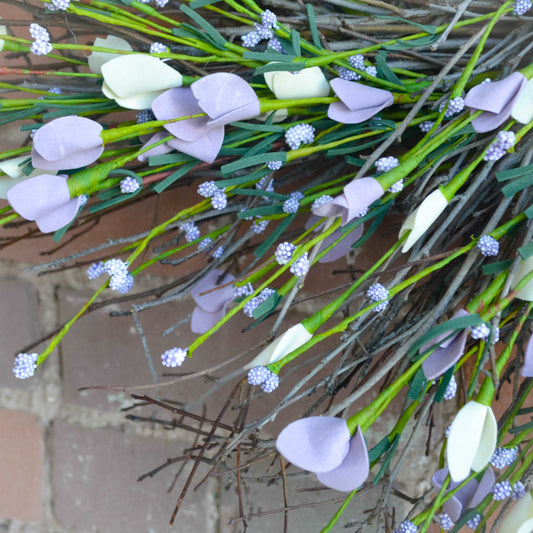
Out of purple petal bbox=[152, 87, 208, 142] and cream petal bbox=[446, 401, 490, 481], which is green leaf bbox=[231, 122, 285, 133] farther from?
cream petal bbox=[446, 401, 490, 481]

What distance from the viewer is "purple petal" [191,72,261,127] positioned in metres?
0.29

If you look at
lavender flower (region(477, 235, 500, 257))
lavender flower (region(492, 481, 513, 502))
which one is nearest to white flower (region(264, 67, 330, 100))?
lavender flower (region(477, 235, 500, 257))

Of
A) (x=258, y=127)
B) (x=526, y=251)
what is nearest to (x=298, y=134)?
(x=258, y=127)

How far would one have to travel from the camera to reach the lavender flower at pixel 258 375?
265 millimetres

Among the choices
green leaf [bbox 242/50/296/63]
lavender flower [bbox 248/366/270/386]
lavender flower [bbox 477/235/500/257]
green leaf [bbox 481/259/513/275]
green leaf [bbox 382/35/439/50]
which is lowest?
lavender flower [bbox 248/366/270/386]

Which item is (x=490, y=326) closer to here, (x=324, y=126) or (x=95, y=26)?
(x=324, y=126)

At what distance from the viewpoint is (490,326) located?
280mm

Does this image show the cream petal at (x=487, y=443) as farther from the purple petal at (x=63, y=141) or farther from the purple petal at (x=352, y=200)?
the purple petal at (x=63, y=141)

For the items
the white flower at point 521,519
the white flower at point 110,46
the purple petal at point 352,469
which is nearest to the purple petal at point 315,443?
the purple petal at point 352,469

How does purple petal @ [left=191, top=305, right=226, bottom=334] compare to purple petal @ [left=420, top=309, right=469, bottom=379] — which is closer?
purple petal @ [left=420, top=309, right=469, bottom=379]

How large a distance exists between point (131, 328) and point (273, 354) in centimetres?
36

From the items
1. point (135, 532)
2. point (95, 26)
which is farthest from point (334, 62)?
point (135, 532)

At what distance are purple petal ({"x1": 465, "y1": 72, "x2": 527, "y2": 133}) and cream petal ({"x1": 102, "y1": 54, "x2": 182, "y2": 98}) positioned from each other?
14 centimetres

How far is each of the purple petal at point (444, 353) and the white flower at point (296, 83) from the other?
13 cm
